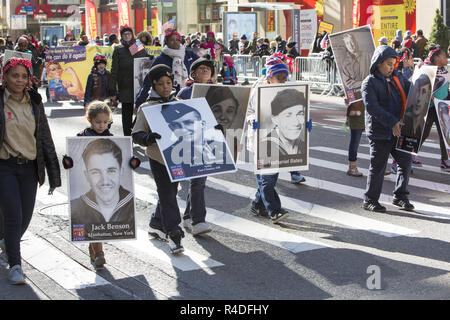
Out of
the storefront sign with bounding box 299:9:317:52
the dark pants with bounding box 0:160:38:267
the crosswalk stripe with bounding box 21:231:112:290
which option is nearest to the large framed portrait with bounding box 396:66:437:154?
the crosswalk stripe with bounding box 21:231:112:290

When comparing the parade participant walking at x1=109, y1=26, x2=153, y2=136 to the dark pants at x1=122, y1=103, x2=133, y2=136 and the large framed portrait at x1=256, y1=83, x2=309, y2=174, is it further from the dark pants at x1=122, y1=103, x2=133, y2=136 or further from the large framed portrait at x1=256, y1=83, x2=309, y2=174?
the large framed portrait at x1=256, y1=83, x2=309, y2=174

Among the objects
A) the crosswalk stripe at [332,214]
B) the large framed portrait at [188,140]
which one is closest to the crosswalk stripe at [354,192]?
the crosswalk stripe at [332,214]

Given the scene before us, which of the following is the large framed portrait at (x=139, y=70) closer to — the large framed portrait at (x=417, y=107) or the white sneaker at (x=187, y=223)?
the white sneaker at (x=187, y=223)

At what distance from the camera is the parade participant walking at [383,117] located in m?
8.46

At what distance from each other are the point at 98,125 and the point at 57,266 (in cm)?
131

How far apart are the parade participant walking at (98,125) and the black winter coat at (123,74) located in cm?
640

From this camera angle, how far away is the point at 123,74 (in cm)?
1293

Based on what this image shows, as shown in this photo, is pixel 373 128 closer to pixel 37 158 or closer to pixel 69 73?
pixel 37 158

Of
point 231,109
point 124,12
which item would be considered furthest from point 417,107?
point 124,12

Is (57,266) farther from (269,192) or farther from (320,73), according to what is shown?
(320,73)

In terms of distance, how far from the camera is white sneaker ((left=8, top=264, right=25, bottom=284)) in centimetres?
598

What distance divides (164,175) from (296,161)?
1.98m

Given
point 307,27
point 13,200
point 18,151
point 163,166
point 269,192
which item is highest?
point 307,27

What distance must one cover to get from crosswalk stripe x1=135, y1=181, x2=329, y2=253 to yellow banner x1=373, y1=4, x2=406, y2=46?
22.7m
